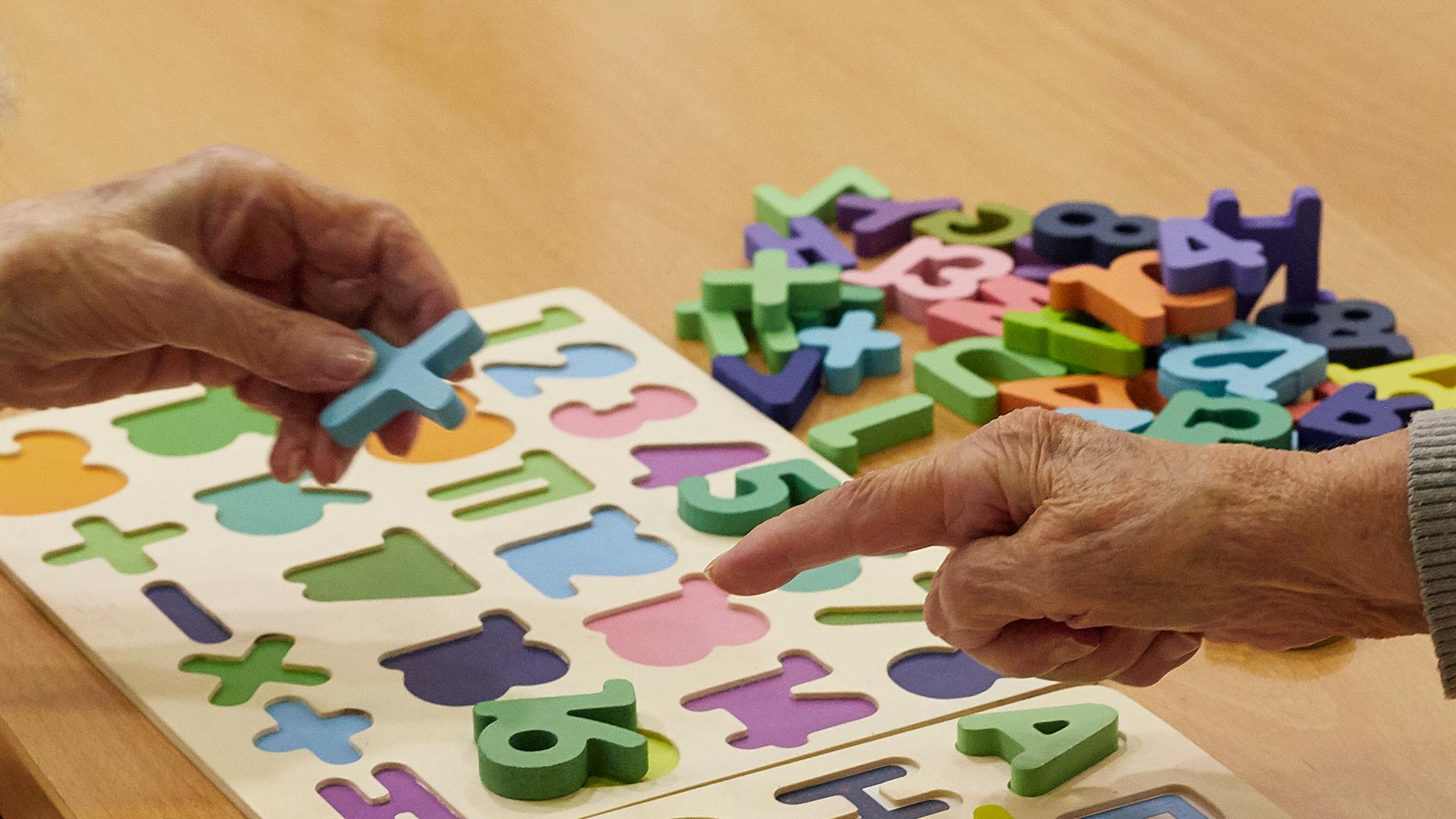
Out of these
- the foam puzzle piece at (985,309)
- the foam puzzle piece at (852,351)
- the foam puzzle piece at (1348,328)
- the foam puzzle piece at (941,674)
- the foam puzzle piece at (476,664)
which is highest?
the foam puzzle piece at (1348,328)

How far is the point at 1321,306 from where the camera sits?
1630 mm

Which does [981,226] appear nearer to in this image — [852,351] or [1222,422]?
[852,351]

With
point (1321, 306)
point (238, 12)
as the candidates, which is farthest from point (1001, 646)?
point (238, 12)

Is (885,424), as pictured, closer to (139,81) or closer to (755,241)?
(755,241)

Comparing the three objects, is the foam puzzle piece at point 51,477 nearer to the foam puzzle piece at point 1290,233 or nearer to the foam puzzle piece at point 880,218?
the foam puzzle piece at point 880,218

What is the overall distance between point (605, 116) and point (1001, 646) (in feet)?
4.04

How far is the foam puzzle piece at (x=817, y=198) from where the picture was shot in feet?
6.14

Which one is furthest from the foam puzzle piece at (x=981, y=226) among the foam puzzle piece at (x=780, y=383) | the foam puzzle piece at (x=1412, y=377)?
the foam puzzle piece at (x=1412, y=377)

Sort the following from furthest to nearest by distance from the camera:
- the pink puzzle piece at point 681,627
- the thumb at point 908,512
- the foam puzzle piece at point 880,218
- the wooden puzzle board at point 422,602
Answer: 1. the foam puzzle piece at point 880,218
2. the pink puzzle piece at point 681,627
3. the wooden puzzle board at point 422,602
4. the thumb at point 908,512

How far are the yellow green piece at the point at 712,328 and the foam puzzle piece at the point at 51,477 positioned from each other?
52 centimetres

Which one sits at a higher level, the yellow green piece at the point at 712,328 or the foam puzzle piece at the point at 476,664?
the yellow green piece at the point at 712,328

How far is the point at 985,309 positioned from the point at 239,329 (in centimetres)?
72

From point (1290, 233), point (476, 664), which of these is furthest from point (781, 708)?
point (1290, 233)

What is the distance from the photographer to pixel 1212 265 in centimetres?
155
